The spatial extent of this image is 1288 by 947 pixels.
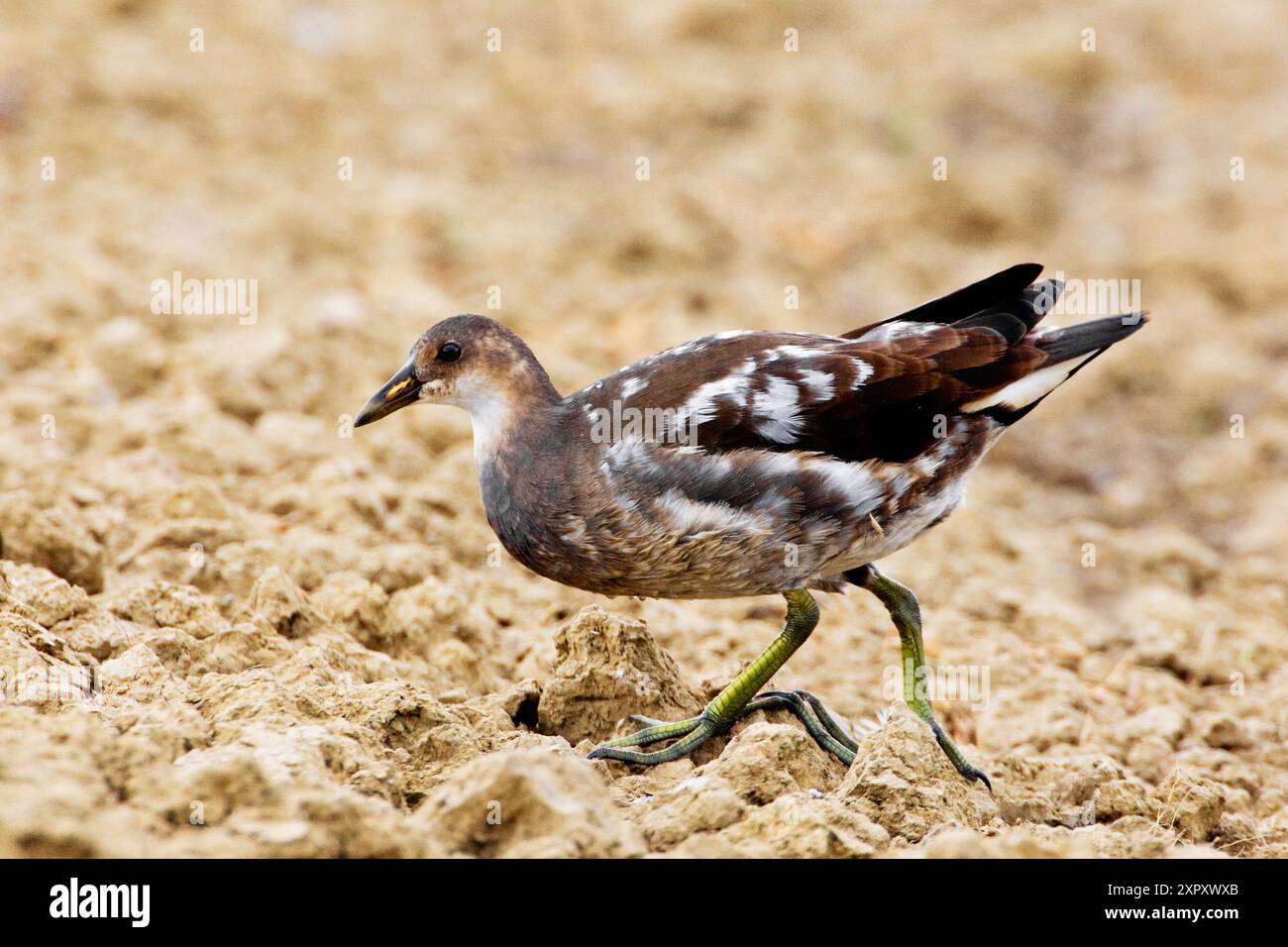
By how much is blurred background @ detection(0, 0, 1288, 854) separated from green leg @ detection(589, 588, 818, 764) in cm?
16

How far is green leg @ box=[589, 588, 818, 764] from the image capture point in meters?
5.21

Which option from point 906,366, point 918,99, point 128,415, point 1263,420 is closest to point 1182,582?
point 1263,420

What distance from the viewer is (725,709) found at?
5398mm

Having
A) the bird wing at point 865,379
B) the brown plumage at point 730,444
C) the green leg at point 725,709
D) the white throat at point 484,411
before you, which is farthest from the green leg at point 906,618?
the white throat at point 484,411

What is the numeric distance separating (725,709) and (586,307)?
5.07 meters

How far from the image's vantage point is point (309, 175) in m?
11.4

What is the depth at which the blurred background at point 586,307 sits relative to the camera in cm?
595

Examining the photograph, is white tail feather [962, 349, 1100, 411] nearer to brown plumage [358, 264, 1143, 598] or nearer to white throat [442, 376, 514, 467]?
brown plumage [358, 264, 1143, 598]

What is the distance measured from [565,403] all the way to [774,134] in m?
7.74

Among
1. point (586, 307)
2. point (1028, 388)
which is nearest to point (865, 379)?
point (1028, 388)

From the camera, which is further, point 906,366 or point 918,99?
point 918,99

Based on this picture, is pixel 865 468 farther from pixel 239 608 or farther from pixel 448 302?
pixel 448 302

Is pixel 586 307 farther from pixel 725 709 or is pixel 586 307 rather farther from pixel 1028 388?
pixel 725 709

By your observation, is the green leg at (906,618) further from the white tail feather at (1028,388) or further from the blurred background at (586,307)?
the white tail feather at (1028,388)
